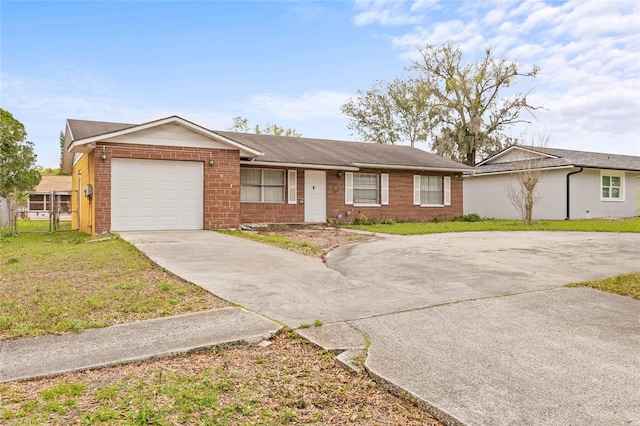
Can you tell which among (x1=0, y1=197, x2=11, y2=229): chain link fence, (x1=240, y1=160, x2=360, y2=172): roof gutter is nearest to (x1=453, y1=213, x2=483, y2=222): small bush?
(x1=240, y1=160, x2=360, y2=172): roof gutter

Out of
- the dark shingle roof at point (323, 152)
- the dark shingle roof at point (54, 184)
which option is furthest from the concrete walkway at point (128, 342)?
the dark shingle roof at point (54, 184)

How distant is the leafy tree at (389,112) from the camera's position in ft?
132

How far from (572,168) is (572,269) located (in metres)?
16.1

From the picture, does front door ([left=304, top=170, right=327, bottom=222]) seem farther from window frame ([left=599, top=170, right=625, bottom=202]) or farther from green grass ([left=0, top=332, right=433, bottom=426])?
window frame ([left=599, top=170, right=625, bottom=202])

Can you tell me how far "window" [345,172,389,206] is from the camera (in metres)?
19.0

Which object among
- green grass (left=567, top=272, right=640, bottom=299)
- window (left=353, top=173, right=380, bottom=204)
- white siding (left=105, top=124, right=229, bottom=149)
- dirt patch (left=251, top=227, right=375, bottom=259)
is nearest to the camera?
green grass (left=567, top=272, right=640, bottom=299)

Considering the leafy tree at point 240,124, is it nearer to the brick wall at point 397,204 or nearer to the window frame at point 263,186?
the brick wall at point 397,204

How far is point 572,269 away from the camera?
315 inches

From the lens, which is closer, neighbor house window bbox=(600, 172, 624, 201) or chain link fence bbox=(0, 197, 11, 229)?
chain link fence bbox=(0, 197, 11, 229)

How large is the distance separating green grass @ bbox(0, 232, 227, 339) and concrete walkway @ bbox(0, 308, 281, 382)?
26 cm

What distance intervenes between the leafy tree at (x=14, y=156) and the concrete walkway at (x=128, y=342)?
34.6 meters

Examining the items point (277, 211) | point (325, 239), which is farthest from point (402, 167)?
point (325, 239)

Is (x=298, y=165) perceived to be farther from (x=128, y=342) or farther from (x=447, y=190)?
(x=128, y=342)

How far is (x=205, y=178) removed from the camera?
48.0ft
